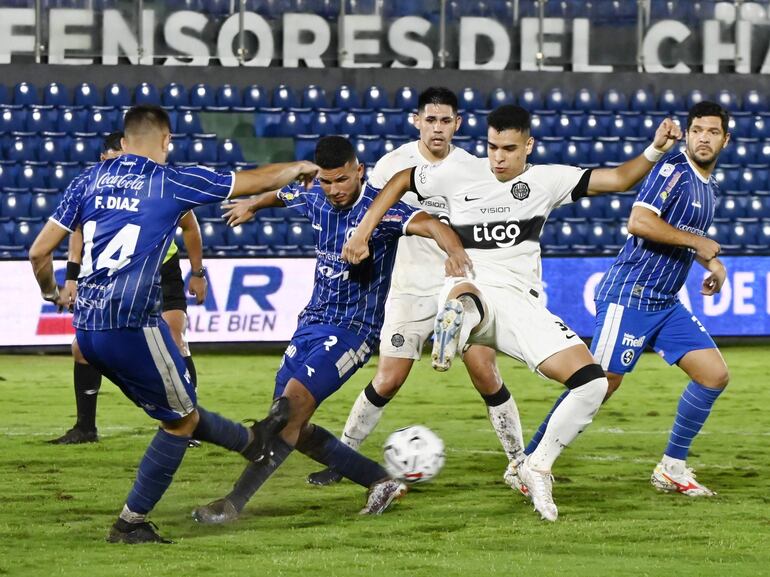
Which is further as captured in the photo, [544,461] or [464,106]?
[464,106]

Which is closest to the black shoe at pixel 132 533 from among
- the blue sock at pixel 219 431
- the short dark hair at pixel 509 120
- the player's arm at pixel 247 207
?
the blue sock at pixel 219 431

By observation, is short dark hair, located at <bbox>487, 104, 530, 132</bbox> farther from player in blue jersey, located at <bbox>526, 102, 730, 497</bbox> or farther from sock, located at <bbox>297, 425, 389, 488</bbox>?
sock, located at <bbox>297, 425, 389, 488</bbox>

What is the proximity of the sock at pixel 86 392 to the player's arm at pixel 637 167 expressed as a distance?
12.4 feet

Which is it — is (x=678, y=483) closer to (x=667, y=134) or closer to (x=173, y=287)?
Result: (x=667, y=134)

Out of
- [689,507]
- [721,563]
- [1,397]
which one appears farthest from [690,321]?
[1,397]

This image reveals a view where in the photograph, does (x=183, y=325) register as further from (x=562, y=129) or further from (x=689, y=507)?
(x=562, y=129)

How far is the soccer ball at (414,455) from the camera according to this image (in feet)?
23.7

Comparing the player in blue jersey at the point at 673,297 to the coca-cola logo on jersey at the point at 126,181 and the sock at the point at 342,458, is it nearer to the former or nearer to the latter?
the sock at the point at 342,458

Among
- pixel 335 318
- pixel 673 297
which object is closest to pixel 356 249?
pixel 335 318

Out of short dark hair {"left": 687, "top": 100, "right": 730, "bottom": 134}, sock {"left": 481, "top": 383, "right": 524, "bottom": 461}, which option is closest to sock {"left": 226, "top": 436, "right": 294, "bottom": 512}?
sock {"left": 481, "top": 383, "right": 524, "bottom": 461}

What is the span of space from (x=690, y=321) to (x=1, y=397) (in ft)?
22.0

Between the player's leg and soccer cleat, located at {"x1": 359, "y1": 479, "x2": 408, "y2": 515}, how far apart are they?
2.88 meters

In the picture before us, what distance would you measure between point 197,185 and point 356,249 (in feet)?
2.97

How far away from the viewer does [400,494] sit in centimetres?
720
